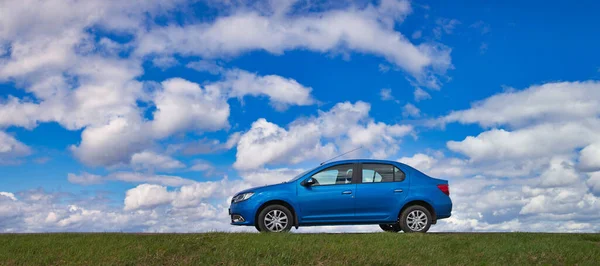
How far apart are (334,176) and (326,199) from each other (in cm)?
69

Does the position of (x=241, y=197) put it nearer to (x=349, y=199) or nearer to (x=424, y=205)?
(x=349, y=199)

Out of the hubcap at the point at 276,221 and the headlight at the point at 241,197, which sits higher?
the headlight at the point at 241,197

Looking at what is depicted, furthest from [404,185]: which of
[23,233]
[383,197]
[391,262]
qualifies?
[23,233]

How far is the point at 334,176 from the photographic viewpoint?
51.9 feet

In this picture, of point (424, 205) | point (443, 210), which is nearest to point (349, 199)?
point (424, 205)

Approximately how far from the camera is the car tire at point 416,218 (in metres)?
15.8

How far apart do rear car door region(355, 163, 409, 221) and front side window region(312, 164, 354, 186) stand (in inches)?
12.6

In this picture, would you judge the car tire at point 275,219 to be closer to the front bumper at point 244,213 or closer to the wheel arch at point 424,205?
the front bumper at point 244,213

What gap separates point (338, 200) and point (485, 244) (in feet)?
12.2

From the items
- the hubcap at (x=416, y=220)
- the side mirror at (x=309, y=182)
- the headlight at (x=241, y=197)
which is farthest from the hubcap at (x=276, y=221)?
the hubcap at (x=416, y=220)

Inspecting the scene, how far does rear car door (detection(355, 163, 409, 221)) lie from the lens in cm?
1564

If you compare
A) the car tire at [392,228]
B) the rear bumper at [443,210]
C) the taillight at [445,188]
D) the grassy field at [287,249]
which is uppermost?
the taillight at [445,188]

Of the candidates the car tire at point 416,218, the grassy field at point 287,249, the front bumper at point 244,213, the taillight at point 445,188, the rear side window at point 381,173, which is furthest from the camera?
the taillight at point 445,188

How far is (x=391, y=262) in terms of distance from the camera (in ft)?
41.5
